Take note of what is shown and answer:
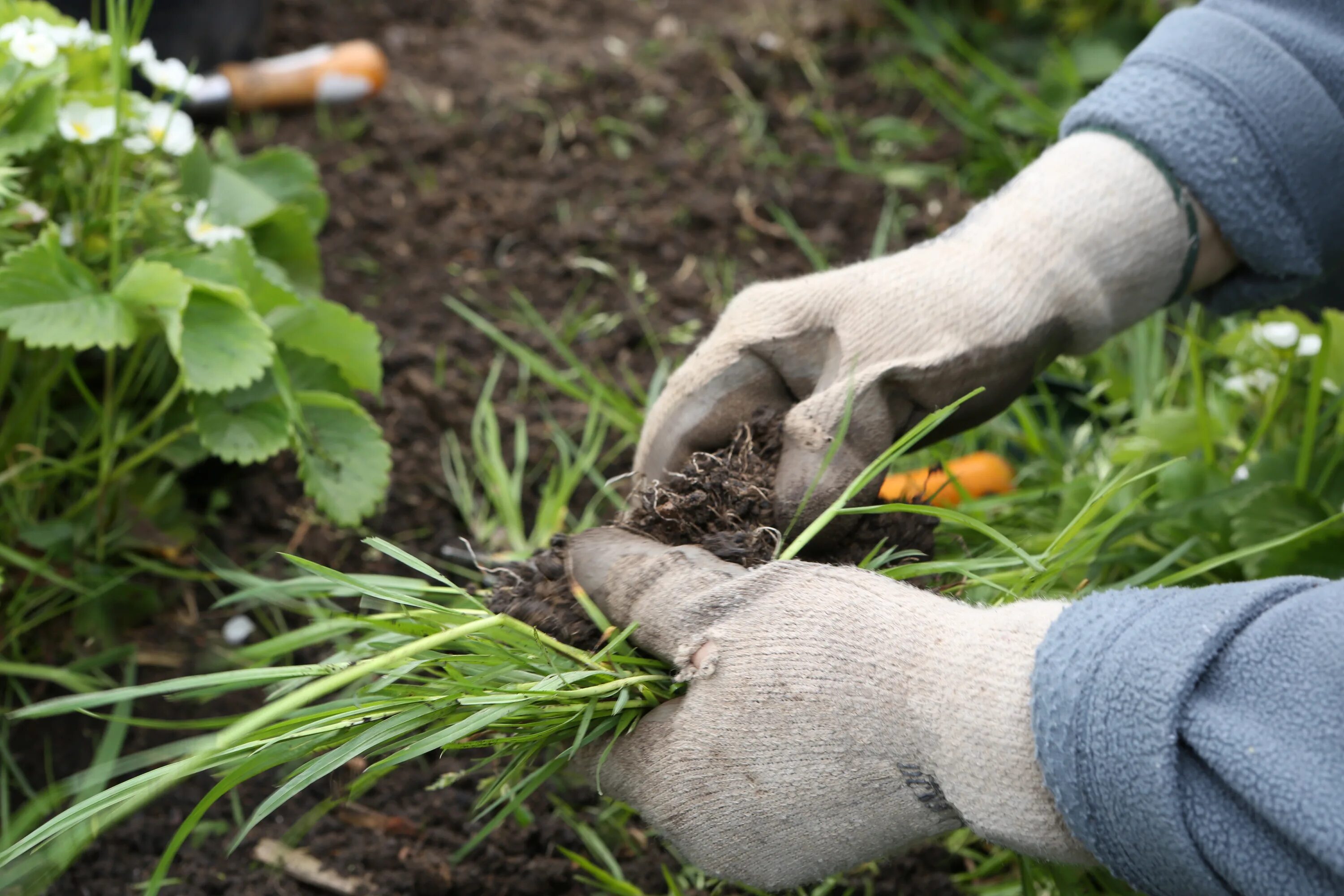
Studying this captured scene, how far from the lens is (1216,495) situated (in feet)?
5.06

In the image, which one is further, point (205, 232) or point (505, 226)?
point (505, 226)

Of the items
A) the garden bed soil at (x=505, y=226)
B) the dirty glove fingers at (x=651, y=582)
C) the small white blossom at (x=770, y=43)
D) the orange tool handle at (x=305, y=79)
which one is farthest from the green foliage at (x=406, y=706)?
the small white blossom at (x=770, y=43)

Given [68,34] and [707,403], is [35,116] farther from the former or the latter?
[707,403]

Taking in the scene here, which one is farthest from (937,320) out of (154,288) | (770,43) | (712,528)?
(770,43)

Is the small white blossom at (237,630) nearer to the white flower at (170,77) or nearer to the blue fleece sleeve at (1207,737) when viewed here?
the white flower at (170,77)

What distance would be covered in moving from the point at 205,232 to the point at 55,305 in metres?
0.31

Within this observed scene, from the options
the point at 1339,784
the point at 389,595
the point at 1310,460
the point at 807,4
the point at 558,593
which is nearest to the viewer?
the point at 1339,784

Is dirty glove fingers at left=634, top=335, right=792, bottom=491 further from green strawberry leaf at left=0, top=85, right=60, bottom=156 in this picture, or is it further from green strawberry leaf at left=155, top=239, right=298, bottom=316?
green strawberry leaf at left=0, top=85, right=60, bottom=156

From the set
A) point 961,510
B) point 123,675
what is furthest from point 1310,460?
point 123,675

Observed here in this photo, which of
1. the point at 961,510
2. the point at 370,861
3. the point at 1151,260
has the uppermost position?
the point at 1151,260

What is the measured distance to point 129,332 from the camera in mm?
1384

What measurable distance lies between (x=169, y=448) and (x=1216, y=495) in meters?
1.52

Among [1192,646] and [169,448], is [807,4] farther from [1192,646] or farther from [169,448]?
[1192,646]

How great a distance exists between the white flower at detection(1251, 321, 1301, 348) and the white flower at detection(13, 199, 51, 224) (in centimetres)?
179
